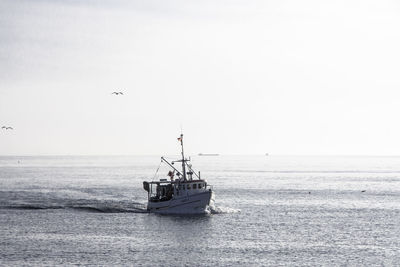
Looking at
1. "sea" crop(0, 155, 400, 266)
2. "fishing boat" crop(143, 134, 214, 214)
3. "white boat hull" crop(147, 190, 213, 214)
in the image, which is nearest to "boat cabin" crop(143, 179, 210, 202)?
"fishing boat" crop(143, 134, 214, 214)

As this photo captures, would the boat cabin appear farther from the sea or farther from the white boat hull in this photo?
the sea

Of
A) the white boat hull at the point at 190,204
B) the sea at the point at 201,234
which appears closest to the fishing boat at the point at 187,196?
the white boat hull at the point at 190,204

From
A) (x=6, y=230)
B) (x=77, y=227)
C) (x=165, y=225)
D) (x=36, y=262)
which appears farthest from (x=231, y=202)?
(x=36, y=262)

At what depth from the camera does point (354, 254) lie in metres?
64.7

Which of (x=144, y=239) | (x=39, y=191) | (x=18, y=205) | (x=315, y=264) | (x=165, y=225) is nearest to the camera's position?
(x=315, y=264)

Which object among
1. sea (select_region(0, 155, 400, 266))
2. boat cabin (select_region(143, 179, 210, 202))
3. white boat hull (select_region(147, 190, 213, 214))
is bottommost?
sea (select_region(0, 155, 400, 266))

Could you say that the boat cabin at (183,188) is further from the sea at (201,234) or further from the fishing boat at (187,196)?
the sea at (201,234)

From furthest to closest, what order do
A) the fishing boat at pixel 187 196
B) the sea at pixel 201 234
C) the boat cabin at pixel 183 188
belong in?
the fishing boat at pixel 187 196, the boat cabin at pixel 183 188, the sea at pixel 201 234

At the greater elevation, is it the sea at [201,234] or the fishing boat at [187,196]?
the fishing boat at [187,196]

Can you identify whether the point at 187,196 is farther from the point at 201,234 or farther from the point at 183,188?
the point at 201,234

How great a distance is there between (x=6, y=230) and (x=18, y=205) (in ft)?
100

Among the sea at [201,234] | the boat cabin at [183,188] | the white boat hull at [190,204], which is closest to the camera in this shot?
the sea at [201,234]

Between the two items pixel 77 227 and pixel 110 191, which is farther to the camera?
pixel 110 191

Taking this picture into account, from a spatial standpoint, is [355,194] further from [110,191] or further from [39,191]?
[39,191]
